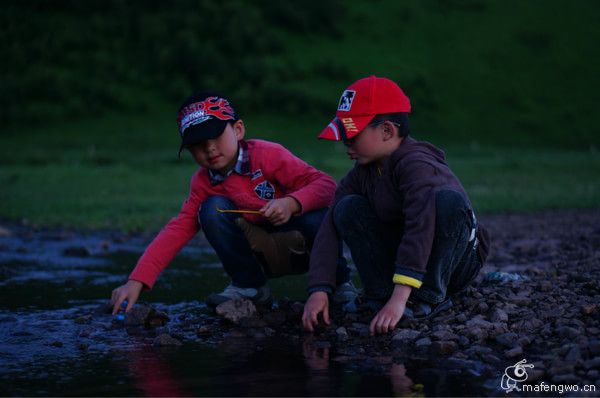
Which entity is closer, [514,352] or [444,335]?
[514,352]

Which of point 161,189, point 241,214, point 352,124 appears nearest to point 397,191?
point 352,124

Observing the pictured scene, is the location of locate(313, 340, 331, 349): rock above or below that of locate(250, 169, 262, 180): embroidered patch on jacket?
below

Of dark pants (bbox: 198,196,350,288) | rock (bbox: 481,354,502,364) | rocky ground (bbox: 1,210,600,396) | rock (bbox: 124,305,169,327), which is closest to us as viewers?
rocky ground (bbox: 1,210,600,396)

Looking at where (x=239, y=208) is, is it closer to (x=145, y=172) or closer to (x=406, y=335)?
(x=406, y=335)

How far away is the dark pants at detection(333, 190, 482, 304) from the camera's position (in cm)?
405

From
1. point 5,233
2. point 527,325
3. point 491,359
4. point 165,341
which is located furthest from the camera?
point 5,233

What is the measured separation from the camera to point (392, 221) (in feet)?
14.4

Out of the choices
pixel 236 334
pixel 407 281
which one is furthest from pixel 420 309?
pixel 236 334

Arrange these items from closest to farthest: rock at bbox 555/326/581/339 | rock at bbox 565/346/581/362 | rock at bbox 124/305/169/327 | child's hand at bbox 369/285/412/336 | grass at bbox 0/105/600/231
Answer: rock at bbox 565/346/581/362
rock at bbox 555/326/581/339
child's hand at bbox 369/285/412/336
rock at bbox 124/305/169/327
grass at bbox 0/105/600/231

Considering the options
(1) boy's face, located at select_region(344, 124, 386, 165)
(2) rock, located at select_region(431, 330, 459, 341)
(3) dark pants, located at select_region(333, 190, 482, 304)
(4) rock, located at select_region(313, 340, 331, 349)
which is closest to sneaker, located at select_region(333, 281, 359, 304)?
(3) dark pants, located at select_region(333, 190, 482, 304)

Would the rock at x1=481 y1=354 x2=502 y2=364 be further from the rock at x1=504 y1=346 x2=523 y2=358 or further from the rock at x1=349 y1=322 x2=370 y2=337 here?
the rock at x1=349 y1=322 x2=370 y2=337

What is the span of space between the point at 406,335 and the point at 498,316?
480mm

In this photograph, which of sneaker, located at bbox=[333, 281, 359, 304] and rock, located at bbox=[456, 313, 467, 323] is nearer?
rock, located at bbox=[456, 313, 467, 323]

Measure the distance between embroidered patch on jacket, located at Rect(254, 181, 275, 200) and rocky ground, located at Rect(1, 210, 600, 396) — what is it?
628 mm
